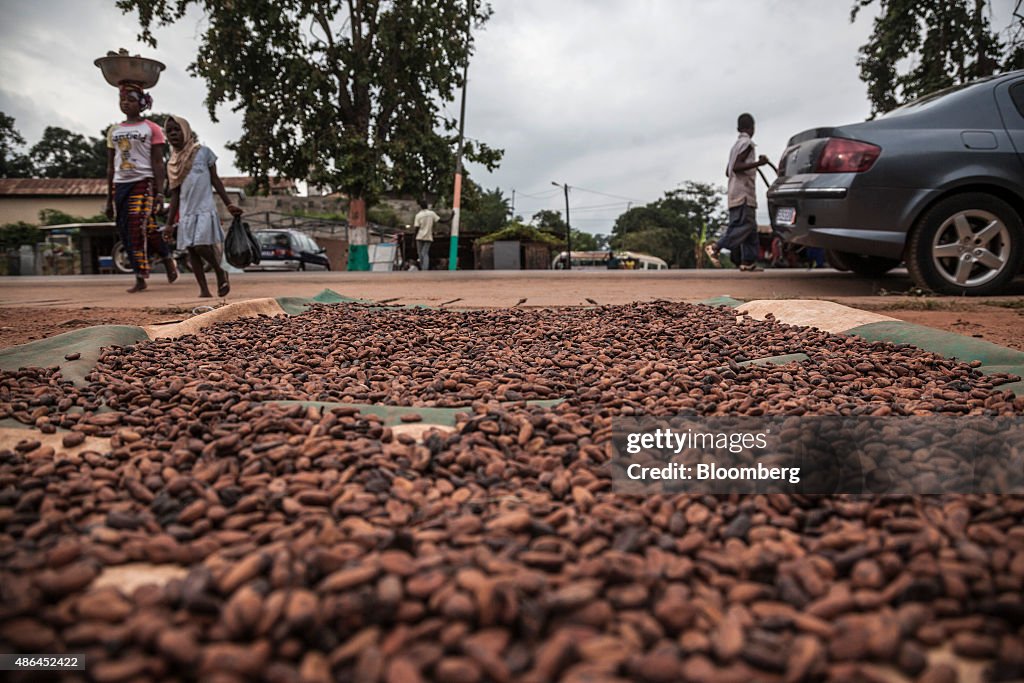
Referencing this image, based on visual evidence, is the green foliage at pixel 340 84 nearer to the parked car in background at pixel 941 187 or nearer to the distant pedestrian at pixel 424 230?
the distant pedestrian at pixel 424 230

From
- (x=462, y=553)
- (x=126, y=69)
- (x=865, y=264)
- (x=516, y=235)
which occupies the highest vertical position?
(x=126, y=69)

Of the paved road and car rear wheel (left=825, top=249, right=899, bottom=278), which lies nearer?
the paved road

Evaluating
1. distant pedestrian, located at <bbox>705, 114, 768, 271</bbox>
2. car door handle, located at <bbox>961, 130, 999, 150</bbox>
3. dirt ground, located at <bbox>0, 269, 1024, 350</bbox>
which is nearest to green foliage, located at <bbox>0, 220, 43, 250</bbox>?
dirt ground, located at <bbox>0, 269, 1024, 350</bbox>

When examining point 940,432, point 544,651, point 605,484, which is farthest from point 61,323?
point 940,432

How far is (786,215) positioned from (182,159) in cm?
497

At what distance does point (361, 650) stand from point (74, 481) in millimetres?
980

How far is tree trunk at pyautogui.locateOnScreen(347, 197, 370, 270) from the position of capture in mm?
13953

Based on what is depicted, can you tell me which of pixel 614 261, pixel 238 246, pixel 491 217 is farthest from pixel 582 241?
pixel 238 246

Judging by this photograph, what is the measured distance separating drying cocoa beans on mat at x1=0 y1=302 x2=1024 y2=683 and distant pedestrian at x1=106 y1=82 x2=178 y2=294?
3.77 metres

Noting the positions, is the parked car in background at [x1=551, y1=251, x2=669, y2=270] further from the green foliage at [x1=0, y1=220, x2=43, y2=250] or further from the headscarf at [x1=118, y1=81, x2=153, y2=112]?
the green foliage at [x1=0, y1=220, x2=43, y2=250]

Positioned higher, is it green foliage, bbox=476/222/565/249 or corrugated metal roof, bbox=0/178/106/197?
corrugated metal roof, bbox=0/178/106/197

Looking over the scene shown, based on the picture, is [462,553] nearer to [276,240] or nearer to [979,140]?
[979,140]

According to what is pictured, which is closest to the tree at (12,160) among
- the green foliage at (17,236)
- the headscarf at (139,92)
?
the green foliage at (17,236)

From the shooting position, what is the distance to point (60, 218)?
26.7 metres
